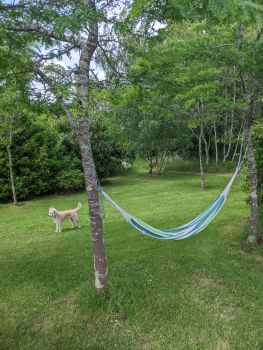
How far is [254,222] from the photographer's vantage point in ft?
17.8

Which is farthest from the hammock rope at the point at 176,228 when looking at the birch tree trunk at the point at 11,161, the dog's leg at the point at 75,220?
the birch tree trunk at the point at 11,161

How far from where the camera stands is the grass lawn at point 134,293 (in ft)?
10.8

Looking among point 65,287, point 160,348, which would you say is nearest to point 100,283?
point 65,287

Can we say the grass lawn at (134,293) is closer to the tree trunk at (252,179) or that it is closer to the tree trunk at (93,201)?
the tree trunk at (93,201)

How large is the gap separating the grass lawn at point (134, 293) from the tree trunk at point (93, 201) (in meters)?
0.19

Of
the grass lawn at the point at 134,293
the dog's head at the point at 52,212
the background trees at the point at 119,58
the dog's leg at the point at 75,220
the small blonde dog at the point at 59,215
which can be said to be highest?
the background trees at the point at 119,58

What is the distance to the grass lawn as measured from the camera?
3.28 meters

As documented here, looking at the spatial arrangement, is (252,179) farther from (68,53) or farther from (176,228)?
(68,53)

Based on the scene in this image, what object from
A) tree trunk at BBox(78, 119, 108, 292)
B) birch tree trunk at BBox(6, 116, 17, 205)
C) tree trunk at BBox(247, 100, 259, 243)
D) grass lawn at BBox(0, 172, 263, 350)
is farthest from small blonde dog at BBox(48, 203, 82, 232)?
birch tree trunk at BBox(6, 116, 17, 205)

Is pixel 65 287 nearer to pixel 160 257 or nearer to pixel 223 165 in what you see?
pixel 160 257

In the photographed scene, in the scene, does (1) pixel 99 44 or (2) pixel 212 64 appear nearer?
(1) pixel 99 44

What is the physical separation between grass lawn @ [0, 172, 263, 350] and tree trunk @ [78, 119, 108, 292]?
19 centimetres

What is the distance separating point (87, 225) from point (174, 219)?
1.96m

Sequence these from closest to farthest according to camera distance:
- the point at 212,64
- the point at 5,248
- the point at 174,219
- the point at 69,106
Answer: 1. the point at 69,106
2. the point at 212,64
3. the point at 5,248
4. the point at 174,219
